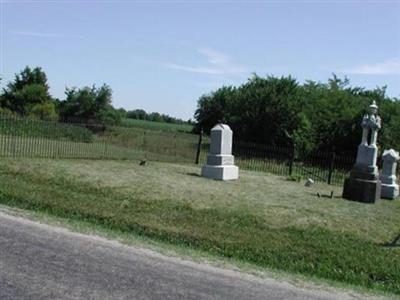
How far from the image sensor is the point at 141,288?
579 cm

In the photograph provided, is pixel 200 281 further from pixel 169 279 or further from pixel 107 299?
pixel 107 299

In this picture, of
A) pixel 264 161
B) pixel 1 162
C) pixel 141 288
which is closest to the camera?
pixel 141 288

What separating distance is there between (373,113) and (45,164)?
1010 centimetres

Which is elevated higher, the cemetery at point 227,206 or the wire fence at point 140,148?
the wire fence at point 140,148

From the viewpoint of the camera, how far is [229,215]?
435 inches

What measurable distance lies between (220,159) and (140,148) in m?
10.4

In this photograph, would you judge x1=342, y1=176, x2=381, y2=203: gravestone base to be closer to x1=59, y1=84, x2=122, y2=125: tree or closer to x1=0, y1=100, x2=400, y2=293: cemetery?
x1=0, y1=100, x2=400, y2=293: cemetery

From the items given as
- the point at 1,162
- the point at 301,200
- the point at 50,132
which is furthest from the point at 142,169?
the point at 50,132

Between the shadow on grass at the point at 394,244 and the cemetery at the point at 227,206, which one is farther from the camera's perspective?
the shadow on grass at the point at 394,244

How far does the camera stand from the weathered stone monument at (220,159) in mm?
16750

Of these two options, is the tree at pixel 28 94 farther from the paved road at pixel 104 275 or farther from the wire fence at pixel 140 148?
the paved road at pixel 104 275

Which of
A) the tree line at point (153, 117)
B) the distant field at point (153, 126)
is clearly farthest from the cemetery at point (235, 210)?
the tree line at point (153, 117)

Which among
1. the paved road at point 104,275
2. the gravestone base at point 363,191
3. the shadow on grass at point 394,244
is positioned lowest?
the shadow on grass at point 394,244

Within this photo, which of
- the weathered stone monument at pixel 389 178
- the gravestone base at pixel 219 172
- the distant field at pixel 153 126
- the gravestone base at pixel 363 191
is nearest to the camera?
the gravestone base at pixel 363 191
